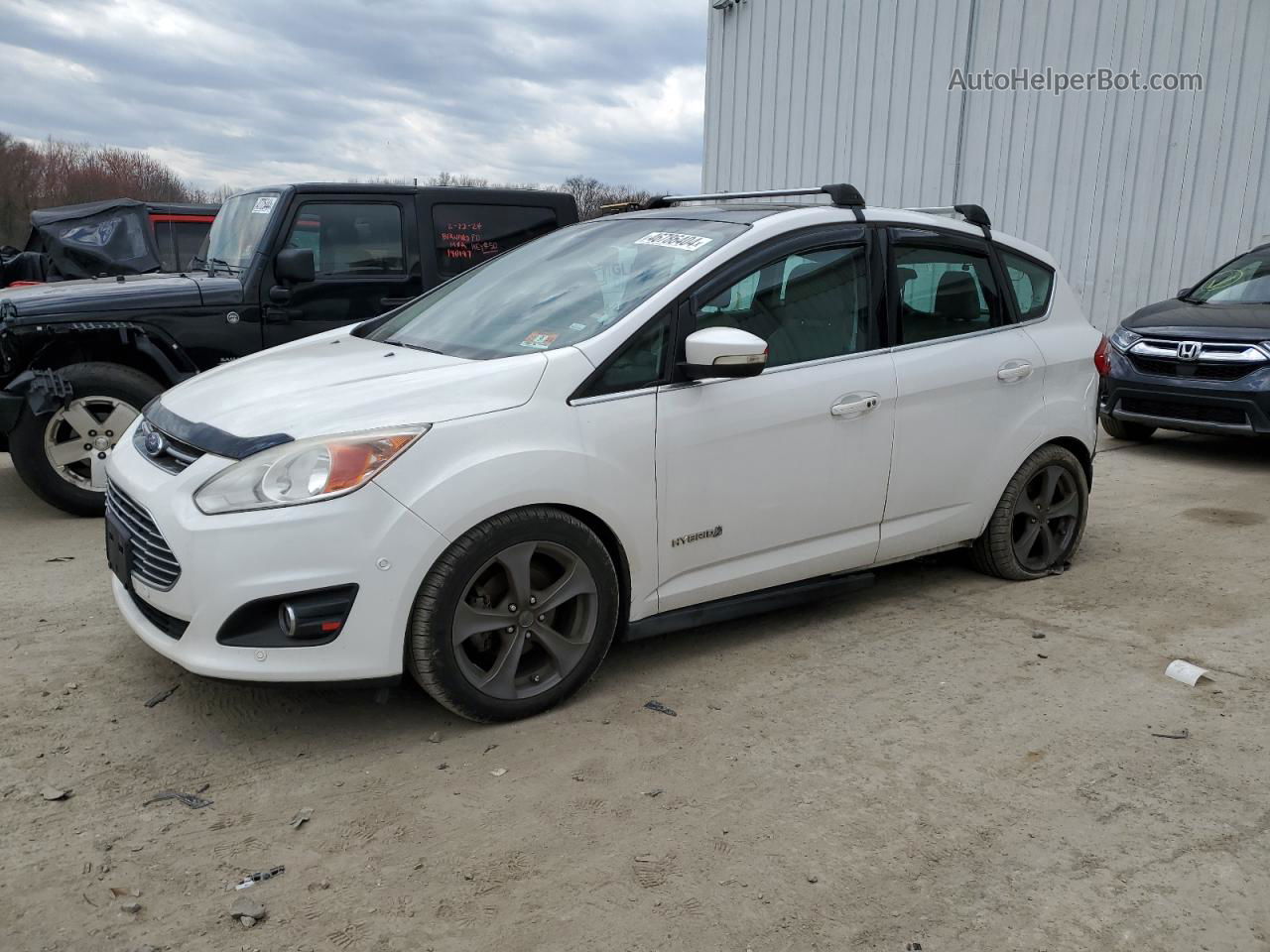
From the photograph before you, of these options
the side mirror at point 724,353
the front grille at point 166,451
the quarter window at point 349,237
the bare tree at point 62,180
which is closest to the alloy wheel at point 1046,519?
the side mirror at point 724,353

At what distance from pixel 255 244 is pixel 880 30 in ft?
30.5

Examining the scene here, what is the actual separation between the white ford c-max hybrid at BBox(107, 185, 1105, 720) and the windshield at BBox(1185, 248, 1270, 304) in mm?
4458

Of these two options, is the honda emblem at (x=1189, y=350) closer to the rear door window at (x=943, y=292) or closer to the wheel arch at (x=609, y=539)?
the rear door window at (x=943, y=292)

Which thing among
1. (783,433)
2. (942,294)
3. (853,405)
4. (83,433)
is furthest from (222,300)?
(942,294)

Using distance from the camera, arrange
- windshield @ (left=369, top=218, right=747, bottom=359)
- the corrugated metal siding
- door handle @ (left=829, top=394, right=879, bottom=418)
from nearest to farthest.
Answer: windshield @ (left=369, top=218, right=747, bottom=359), door handle @ (left=829, top=394, right=879, bottom=418), the corrugated metal siding

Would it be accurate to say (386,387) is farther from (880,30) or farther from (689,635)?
(880,30)

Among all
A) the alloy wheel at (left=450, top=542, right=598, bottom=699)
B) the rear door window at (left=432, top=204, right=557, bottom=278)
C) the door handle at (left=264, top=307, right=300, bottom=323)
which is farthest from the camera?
the rear door window at (left=432, top=204, right=557, bottom=278)

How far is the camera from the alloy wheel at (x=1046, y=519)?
4.79 meters

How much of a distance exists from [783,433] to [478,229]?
4016 mm

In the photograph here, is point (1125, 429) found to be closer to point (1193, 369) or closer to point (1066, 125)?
point (1193, 369)

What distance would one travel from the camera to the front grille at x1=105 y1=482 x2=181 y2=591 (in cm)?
306

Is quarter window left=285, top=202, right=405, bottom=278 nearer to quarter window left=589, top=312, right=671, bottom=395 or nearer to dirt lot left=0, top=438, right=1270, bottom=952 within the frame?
dirt lot left=0, top=438, right=1270, bottom=952

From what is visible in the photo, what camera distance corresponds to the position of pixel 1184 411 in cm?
793

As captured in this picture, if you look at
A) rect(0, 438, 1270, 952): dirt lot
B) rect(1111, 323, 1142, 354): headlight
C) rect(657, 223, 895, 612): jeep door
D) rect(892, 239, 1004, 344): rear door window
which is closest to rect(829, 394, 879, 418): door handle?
rect(657, 223, 895, 612): jeep door
